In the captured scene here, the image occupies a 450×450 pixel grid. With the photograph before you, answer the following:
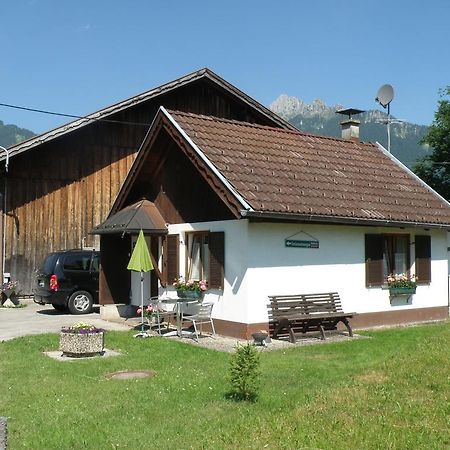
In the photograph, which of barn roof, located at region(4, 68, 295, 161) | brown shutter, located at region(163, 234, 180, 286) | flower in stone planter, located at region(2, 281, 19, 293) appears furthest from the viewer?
barn roof, located at region(4, 68, 295, 161)

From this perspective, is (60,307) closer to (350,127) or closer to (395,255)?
(395,255)

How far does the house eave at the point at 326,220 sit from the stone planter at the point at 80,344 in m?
3.68

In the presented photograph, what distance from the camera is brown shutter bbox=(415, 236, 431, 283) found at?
55.9 feet

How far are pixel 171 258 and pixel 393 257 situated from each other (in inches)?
221

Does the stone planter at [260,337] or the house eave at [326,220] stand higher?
the house eave at [326,220]

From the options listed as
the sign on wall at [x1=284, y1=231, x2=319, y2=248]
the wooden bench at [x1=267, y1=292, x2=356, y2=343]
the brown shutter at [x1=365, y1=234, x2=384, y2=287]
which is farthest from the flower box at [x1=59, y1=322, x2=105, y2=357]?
the brown shutter at [x1=365, y1=234, x2=384, y2=287]

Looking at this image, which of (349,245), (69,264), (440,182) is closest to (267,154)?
(349,245)

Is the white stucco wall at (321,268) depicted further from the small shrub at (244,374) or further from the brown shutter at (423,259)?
the small shrub at (244,374)

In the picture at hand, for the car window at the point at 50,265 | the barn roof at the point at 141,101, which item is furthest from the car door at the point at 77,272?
the barn roof at the point at 141,101

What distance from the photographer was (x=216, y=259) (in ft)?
46.7

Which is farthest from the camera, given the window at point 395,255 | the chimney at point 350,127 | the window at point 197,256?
the chimney at point 350,127

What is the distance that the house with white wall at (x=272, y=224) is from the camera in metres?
13.8

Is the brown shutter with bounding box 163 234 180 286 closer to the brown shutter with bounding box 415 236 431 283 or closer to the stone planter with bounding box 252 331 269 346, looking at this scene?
the stone planter with bounding box 252 331 269 346

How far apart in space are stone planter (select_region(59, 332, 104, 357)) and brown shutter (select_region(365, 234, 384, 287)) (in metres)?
7.08
